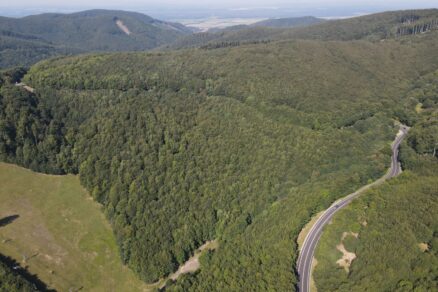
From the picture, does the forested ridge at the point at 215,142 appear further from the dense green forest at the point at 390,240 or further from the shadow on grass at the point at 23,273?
the shadow on grass at the point at 23,273

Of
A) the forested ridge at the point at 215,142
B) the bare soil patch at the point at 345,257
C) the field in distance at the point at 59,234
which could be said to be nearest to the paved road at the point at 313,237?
the forested ridge at the point at 215,142

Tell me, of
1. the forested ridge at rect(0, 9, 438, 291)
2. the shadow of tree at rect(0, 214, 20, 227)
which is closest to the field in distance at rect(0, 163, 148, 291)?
the shadow of tree at rect(0, 214, 20, 227)

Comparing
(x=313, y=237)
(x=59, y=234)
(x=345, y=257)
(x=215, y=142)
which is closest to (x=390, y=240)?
(x=345, y=257)

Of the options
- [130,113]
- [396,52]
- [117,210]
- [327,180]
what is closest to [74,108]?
[130,113]

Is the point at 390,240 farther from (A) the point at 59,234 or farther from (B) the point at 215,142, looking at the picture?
(A) the point at 59,234

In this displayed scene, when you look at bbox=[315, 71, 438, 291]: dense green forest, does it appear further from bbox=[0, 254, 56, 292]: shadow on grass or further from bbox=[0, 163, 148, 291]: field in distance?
bbox=[0, 254, 56, 292]: shadow on grass
